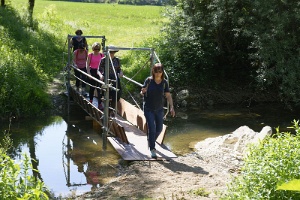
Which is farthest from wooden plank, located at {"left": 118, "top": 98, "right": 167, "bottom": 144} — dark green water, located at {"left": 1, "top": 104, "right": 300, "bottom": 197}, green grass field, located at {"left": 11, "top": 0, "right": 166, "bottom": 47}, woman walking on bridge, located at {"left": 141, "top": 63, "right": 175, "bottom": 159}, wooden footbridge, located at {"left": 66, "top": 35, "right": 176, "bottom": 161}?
green grass field, located at {"left": 11, "top": 0, "right": 166, "bottom": 47}

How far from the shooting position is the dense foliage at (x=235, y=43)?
15.5 metres

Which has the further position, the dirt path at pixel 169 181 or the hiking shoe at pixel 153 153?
the hiking shoe at pixel 153 153

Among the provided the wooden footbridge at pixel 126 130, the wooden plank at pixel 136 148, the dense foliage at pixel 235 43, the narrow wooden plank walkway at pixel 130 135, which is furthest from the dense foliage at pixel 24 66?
the dense foliage at pixel 235 43

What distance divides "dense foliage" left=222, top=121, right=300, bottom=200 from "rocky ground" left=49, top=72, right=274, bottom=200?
5.78 ft

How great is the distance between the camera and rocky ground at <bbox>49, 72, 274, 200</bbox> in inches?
315

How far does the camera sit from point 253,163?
222 inches

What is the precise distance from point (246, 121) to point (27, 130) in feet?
22.5

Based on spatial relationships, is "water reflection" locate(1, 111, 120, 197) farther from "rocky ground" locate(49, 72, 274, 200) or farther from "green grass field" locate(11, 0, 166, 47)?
"green grass field" locate(11, 0, 166, 47)

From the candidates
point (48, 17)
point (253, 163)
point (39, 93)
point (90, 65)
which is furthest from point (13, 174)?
point (48, 17)

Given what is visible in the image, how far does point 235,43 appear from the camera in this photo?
752 inches

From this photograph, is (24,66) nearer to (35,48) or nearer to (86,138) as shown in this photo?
(35,48)

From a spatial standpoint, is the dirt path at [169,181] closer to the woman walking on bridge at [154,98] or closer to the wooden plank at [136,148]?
the wooden plank at [136,148]

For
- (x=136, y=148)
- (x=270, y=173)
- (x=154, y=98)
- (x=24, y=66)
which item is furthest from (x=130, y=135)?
(x=24, y=66)

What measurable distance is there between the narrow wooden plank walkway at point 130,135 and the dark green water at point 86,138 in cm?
40
